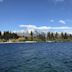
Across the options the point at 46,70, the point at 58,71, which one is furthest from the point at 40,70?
the point at 58,71

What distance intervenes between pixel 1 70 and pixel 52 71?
9.67 meters

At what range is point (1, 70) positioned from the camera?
1497 inches

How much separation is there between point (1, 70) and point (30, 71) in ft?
18.7

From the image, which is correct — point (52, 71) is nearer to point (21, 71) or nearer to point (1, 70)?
point (21, 71)

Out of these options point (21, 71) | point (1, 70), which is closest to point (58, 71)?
point (21, 71)

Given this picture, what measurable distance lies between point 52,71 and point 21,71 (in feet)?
18.5

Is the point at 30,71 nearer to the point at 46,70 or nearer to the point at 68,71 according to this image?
the point at 46,70

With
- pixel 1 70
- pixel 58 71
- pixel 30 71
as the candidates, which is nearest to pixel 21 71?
pixel 30 71

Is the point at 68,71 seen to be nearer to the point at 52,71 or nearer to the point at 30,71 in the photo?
the point at 52,71

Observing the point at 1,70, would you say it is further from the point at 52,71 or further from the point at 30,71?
the point at 52,71

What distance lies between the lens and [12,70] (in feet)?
124

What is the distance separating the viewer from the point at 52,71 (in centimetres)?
3641

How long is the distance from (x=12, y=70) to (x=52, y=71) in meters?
7.58

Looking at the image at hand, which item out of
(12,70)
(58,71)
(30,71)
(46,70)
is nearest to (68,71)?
(58,71)
